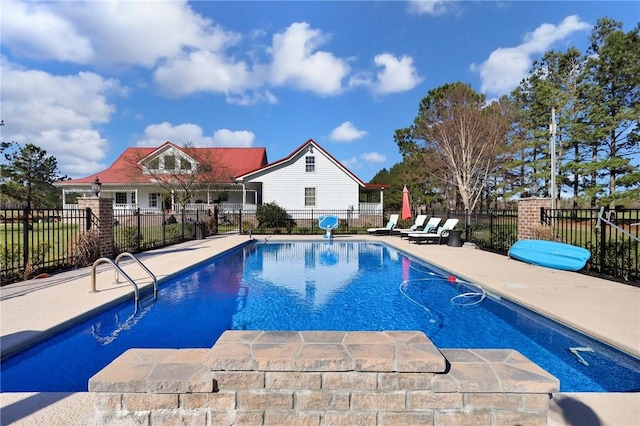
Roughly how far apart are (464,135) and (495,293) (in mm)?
19491

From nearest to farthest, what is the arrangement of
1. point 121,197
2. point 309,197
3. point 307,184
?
point 307,184, point 309,197, point 121,197

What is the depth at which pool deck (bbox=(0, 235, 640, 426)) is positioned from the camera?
7.67ft

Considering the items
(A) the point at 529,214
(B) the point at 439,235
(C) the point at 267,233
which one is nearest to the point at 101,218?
(C) the point at 267,233

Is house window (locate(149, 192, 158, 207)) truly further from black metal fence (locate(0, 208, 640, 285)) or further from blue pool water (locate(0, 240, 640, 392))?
blue pool water (locate(0, 240, 640, 392))

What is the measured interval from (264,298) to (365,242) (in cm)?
992

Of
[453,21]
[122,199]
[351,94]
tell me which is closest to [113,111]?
[122,199]

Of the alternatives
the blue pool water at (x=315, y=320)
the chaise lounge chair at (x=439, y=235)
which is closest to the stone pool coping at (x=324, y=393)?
the blue pool water at (x=315, y=320)

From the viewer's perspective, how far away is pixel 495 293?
5.89 meters

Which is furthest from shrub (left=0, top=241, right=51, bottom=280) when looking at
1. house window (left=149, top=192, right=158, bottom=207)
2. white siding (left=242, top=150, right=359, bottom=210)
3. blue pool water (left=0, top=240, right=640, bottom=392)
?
house window (left=149, top=192, right=158, bottom=207)

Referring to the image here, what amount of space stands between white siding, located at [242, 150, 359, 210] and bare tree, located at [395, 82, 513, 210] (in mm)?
7464

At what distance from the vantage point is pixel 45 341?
3.87 metres

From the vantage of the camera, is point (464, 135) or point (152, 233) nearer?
point (152, 233)

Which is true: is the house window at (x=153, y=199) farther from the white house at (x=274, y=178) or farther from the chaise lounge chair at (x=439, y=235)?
the chaise lounge chair at (x=439, y=235)

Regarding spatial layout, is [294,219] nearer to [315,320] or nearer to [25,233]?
[25,233]
